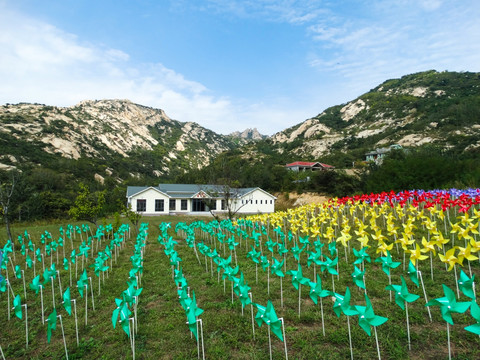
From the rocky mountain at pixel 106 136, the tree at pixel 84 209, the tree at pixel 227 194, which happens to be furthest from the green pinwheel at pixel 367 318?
the rocky mountain at pixel 106 136

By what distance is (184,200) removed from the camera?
37.3 m

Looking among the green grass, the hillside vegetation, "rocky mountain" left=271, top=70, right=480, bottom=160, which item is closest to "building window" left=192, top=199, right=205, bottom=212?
the hillside vegetation

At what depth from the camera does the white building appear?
113ft

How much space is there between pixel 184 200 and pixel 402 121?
71932 mm

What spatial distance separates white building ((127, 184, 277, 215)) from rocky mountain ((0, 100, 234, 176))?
3038 centimetres

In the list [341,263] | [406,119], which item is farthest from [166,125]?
[341,263]

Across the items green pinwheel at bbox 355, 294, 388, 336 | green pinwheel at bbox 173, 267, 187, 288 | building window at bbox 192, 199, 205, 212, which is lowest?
building window at bbox 192, 199, 205, 212

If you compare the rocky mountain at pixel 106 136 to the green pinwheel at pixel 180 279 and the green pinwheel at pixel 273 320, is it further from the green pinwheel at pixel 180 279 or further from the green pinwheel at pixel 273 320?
the green pinwheel at pixel 273 320

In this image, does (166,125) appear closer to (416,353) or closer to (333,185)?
(333,185)

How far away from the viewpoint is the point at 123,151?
97500 millimetres

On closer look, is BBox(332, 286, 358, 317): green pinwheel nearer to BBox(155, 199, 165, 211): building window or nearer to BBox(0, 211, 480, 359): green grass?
BBox(0, 211, 480, 359): green grass

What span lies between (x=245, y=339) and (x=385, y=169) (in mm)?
29747

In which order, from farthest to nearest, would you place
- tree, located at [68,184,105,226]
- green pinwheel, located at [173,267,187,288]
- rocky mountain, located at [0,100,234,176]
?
rocky mountain, located at [0,100,234,176]
tree, located at [68,184,105,226]
green pinwheel, located at [173,267,187,288]

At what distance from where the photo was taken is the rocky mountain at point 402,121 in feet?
195
